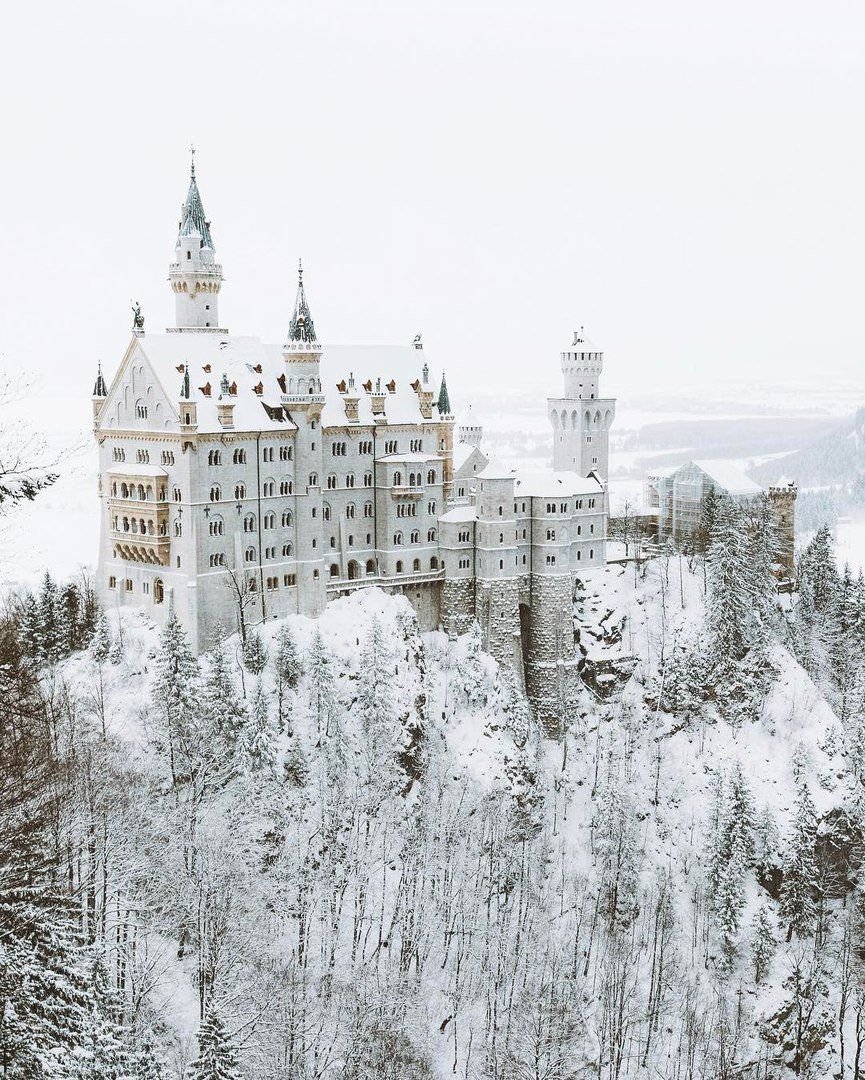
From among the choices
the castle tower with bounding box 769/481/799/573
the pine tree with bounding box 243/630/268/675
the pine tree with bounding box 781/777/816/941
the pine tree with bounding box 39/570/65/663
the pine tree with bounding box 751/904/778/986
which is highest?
the castle tower with bounding box 769/481/799/573

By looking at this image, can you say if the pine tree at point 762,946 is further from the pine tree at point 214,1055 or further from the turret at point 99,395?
the turret at point 99,395

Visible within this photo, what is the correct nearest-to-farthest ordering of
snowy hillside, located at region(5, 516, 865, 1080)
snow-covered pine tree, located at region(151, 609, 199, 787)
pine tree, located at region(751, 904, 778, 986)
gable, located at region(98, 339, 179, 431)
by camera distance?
1. snowy hillside, located at region(5, 516, 865, 1080)
2. snow-covered pine tree, located at region(151, 609, 199, 787)
3. pine tree, located at region(751, 904, 778, 986)
4. gable, located at region(98, 339, 179, 431)

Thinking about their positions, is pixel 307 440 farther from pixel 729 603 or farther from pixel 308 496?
pixel 729 603

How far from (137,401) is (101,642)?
17090 mm

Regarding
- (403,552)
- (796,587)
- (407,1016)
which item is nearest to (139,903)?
(407,1016)

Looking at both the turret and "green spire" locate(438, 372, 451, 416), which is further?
"green spire" locate(438, 372, 451, 416)

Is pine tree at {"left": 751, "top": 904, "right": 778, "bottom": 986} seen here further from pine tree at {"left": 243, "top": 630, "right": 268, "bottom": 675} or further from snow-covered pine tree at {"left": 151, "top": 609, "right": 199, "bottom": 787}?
snow-covered pine tree at {"left": 151, "top": 609, "right": 199, "bottom": 787}

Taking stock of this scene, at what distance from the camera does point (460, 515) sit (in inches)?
3652

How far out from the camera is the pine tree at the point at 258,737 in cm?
7244

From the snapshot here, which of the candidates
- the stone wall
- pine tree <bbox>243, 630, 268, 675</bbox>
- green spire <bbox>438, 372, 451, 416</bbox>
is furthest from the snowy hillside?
green spire <bbox>438, 372, 451, 416</bbox>

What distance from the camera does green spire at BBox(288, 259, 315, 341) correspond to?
3317 inches

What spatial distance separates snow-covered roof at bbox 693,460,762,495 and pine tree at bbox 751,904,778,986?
1697 inches

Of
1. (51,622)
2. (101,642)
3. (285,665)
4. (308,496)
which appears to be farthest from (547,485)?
(51,622)

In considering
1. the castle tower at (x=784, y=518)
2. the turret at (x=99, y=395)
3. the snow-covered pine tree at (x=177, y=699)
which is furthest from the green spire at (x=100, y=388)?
the castle tower at (x=784, y=518)
